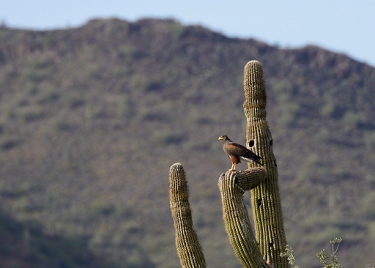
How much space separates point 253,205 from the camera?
1304 cm

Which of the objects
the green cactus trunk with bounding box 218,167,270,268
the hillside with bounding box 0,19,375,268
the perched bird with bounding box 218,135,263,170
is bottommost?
the green cactus trunk with bounding box 218,167,270,268

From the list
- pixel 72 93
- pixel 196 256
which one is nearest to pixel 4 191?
pixel 72 93

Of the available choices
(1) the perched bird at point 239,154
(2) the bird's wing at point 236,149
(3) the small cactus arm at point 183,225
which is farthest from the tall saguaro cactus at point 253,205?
(2) the bird's wing at point 236,149

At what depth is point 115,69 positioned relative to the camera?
86.5 m

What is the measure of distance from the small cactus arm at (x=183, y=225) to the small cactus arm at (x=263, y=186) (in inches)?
31.4

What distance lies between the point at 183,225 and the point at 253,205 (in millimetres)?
978

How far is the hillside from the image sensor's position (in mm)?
61656

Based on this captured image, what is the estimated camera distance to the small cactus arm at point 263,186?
12734 millimetres

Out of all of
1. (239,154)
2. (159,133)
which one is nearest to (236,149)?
(239,154)

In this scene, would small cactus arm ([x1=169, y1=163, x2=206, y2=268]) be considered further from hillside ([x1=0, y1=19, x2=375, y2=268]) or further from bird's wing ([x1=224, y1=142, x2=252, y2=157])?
hillside ([x1=0, y1=19, x2=375, y2=268])

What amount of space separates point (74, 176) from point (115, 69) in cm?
1969

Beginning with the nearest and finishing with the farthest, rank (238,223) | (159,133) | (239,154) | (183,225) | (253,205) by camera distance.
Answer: (238,223), (183,225), (239,154), (253,205), (159,133)

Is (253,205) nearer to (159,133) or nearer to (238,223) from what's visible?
(238,223)

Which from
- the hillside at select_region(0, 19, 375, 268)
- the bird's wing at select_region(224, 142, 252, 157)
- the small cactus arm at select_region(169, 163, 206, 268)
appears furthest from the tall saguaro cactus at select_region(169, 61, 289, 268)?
the hillside at select_region(0, 19, 375, 268)
